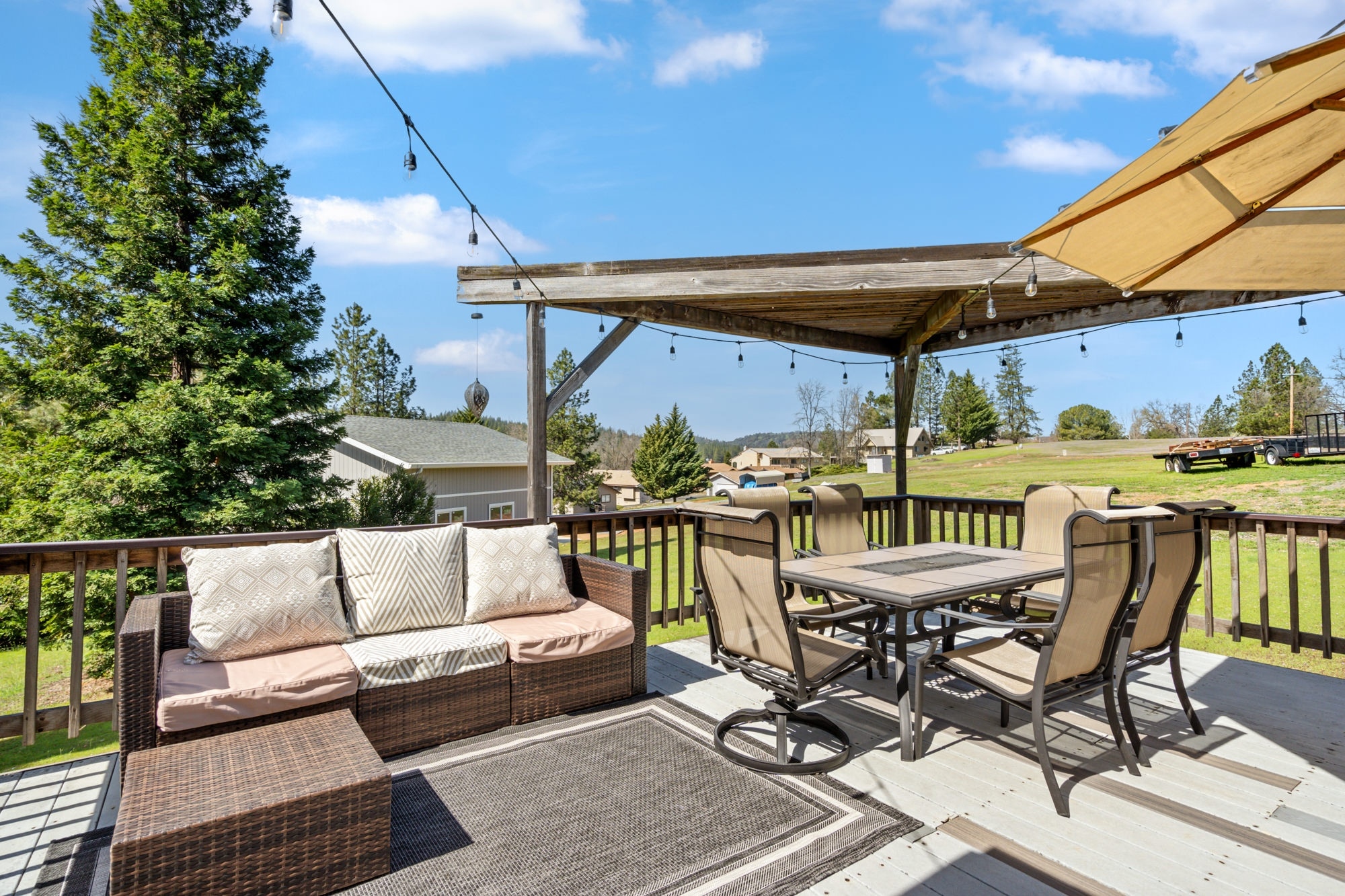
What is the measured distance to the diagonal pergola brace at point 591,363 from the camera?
4.69 meters

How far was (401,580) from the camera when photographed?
3.26 m

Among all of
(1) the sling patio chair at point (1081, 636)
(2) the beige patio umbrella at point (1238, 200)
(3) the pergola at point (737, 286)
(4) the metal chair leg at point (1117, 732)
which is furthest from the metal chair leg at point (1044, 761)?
(3) the pergola at point (737, 286)

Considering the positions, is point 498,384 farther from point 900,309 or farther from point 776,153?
point 900,309

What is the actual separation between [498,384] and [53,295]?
20813 mm

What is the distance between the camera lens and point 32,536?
11031mm

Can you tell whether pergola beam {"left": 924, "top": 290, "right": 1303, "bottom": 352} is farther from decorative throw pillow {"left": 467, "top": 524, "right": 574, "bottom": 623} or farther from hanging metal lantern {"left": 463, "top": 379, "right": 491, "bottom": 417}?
hanging metal lantern {"left": 463, "top": 379, "right": 491, "bottom": 417}

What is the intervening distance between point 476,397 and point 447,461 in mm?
11906

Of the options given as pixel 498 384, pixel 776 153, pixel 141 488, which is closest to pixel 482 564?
pixel 776 153

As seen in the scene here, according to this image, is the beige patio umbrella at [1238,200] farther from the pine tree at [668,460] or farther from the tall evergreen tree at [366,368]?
the pine tree at [668,460]

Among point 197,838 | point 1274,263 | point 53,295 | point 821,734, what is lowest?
point 821,734

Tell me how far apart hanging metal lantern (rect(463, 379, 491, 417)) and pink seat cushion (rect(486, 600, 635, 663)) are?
16.3 feet

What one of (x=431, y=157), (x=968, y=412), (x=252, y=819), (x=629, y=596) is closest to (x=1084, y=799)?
(x=629, y=596)

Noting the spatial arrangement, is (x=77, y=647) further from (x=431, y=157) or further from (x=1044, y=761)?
(x=1044, y=761)

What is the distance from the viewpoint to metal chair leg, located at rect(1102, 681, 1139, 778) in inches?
102
